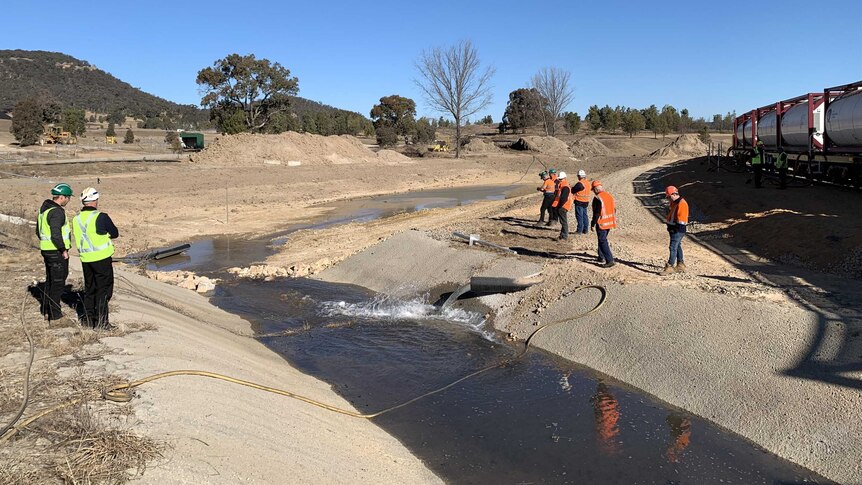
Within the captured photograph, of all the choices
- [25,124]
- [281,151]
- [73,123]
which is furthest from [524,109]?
A: [25,124]

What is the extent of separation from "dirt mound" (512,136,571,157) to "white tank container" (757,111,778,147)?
39.7 metres

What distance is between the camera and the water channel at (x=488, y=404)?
6.60 meters

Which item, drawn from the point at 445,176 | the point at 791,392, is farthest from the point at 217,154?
the point at 791,392

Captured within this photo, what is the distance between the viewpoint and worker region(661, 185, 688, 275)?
438 inches

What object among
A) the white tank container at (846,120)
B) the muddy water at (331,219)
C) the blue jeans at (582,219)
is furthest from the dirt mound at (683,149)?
the blue jeans at (582,219)

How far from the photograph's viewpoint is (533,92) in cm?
9812

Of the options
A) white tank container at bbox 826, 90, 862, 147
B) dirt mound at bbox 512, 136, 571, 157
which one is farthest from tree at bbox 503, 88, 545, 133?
white tank container at bbox 826, 90, 862, 147

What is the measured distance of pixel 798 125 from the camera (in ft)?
74.1

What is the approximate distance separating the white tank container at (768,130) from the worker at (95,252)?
26.3m

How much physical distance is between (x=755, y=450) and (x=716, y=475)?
782 mm

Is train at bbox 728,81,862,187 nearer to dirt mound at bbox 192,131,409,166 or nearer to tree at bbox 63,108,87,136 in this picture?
dirt mound at bbox 192,131,409,166

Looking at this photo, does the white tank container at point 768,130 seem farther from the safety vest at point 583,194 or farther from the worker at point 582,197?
the safety vest at point 583,194

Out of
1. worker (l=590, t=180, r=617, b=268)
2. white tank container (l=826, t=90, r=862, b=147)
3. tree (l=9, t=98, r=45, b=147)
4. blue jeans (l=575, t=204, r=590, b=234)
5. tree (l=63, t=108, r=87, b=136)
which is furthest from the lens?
tree (l=63, t=108, r=87, b=136)

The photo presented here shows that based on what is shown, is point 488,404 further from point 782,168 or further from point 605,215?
point 782,168
